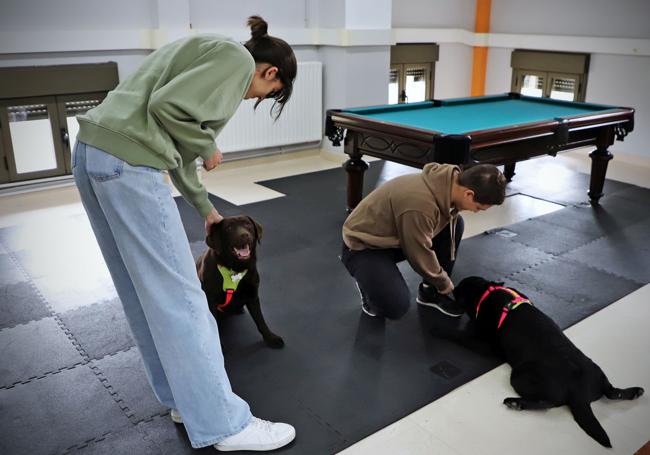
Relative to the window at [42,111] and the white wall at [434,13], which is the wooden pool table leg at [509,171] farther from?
the window at [42,111]

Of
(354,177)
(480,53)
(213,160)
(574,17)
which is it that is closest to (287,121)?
(354,177)

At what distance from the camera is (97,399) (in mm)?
2146

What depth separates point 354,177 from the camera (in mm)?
4148

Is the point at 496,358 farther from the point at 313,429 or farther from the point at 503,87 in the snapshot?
the point at 503,87

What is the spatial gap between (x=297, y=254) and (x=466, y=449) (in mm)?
1844

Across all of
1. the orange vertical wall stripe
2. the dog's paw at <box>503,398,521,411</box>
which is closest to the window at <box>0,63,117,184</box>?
the dog's paw at <box>503,398,521,411</box>

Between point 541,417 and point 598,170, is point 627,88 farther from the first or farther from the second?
point 541,417

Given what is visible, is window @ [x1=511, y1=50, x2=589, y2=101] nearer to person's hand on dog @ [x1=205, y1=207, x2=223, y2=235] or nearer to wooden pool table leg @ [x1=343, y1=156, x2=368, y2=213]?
wooden pool table leg @ [x1=343, y1=156, x2=368, y2=213]

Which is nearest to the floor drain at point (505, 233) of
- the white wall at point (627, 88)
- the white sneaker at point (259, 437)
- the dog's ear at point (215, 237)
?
the dog's ear at point (215, 237)

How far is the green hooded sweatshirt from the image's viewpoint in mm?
1462

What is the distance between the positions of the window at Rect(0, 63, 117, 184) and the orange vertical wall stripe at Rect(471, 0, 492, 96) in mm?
4553

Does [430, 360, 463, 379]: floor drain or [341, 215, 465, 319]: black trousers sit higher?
[341, 215, 465, 319]: black trousers

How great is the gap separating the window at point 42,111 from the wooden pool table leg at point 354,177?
6.99 ft

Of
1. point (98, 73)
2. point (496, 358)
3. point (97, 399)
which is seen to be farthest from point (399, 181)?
point (98, 73)
